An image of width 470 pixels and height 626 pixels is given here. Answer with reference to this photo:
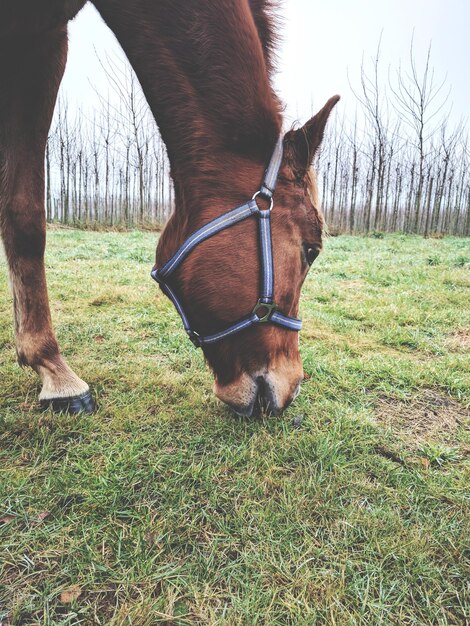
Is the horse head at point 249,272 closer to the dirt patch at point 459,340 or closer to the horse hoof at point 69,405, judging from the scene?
the horse hoof at point 69,405

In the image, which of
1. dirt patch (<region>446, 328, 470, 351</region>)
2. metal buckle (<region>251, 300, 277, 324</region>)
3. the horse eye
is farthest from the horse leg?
dirt patch (<region>446, 328, 470, 351</region>)

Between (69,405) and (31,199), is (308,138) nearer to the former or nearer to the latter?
(31,199)

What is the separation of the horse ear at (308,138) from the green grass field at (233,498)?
51.2 inches

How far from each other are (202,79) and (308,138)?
508 mm

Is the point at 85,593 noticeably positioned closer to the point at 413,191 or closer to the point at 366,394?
the point at 366,394

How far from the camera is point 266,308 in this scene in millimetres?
1638

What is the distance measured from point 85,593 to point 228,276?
1.17 meters

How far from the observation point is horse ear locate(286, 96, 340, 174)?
164 centimetres

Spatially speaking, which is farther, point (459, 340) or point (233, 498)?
point (459, 340)

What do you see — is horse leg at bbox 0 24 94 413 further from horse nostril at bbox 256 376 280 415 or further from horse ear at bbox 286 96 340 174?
horse ear at bbox 286 96 340 174

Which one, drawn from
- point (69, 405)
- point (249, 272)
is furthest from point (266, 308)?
point (69, 405)

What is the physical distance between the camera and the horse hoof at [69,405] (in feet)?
6.90

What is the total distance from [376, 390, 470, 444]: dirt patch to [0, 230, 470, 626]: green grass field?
12 mm

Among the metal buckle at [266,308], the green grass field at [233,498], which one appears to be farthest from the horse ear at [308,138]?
the green grass field at [233,498]
